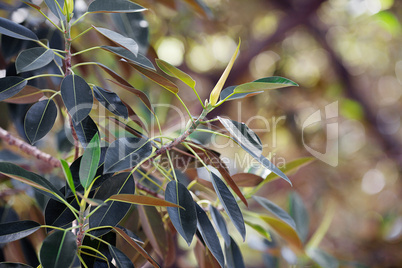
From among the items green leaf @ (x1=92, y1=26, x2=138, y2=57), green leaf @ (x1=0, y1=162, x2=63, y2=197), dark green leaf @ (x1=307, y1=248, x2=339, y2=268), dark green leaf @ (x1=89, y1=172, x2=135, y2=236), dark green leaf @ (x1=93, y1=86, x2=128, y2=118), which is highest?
green leaf @ (x1=92, y1=26, x2=138, y2=57)

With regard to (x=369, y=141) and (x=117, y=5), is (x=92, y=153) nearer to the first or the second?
A: (x=117, y=5)

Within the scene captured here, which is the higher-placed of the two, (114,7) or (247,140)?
(114,7)

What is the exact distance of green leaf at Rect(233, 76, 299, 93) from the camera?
376 millimetres

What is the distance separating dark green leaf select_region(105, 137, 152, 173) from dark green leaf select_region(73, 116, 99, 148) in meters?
0.04

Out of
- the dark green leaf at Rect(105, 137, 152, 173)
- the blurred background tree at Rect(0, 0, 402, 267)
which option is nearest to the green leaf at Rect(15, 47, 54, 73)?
the dark green leaf at Rect(105, 137, 152, 173)

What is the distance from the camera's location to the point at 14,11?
0.65 m

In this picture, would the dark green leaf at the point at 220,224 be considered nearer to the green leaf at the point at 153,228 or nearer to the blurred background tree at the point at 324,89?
the green leaf at the point at 153,228

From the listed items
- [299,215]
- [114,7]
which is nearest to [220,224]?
[114,7]

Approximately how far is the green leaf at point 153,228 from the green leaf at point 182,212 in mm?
101

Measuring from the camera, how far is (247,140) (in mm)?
385

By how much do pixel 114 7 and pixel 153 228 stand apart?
0.29 meters

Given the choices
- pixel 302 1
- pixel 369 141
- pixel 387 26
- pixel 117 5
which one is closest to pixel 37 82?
pixel 117 5

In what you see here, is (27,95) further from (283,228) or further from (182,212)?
(283,228)

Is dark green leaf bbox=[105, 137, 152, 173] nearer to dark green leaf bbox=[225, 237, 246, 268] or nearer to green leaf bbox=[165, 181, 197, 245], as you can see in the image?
green leaf bbox=[165, 181, 197, 245]
